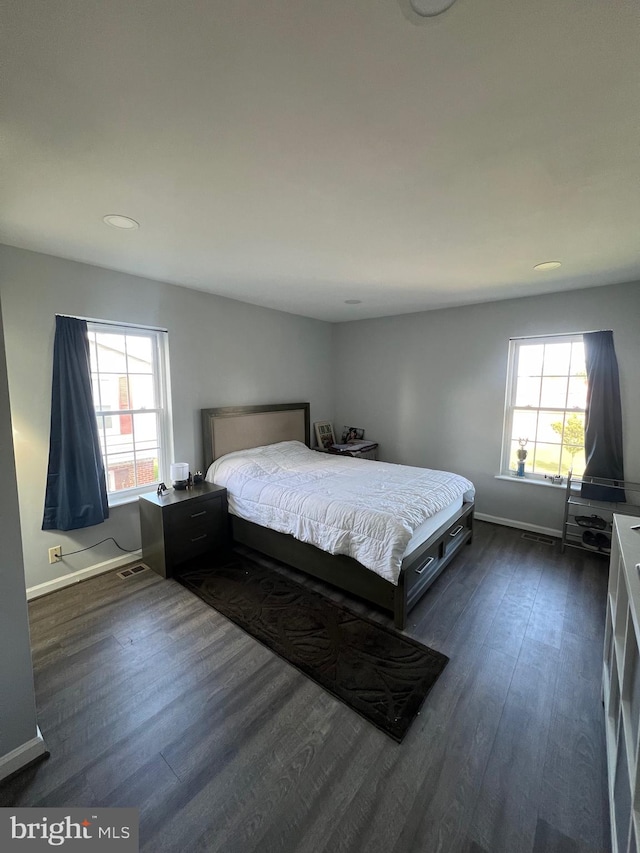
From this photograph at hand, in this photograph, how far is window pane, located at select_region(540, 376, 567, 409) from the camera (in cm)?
354

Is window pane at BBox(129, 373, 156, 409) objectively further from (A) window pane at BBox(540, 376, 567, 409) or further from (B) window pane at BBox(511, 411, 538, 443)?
(A) window pane at BBox(540, 376, 567, 409)

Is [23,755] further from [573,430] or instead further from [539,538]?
[573,430]

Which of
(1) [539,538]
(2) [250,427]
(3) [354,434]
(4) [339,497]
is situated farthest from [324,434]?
(1) [539,538]

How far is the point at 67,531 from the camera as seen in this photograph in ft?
8.59

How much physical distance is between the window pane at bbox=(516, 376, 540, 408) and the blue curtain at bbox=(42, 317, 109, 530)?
415cm

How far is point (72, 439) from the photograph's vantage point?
101 inches

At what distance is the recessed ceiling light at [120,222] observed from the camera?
6.17ft

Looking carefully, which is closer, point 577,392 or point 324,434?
point 577,392

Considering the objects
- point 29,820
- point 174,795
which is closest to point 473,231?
point 174,795

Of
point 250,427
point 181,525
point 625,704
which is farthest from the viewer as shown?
point 250,427

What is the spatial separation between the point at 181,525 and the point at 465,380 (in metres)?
3.40

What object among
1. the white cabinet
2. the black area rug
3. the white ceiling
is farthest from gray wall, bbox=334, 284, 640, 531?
the black area rug

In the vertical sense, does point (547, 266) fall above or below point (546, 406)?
above

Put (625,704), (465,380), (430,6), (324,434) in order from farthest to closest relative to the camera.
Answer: (324,434) < (465,380) < (625,704) < (430,6)
